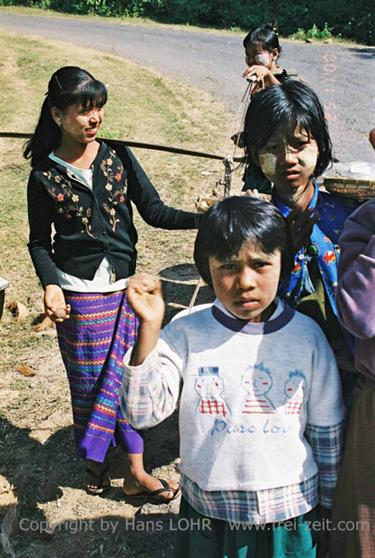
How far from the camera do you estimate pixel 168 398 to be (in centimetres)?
172

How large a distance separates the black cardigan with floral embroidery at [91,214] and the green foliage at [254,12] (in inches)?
546

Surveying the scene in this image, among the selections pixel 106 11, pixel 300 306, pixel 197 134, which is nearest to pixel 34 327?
pixel 300 306

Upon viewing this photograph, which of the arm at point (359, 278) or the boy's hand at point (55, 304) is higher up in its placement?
the arm at point (359, 278)

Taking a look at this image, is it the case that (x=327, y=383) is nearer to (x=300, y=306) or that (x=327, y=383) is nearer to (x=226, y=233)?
(x=300, y=306)

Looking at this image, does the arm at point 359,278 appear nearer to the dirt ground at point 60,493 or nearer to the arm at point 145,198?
the arm at point 145,198

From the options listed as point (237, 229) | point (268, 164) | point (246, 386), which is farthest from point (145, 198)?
point (246, 386)

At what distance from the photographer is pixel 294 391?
1758mm

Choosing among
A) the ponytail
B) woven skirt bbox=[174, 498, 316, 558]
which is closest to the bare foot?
woven skirt bbox=[174, 498, 316, 558]

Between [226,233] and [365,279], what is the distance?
350 millimetres

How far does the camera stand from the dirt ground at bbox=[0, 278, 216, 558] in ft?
9.12

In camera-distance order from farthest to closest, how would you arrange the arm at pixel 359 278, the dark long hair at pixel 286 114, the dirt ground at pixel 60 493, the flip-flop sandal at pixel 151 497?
the flip-flop sandal at pixel 151 497, the dirt ground at pixel 60 493, the dark long hair at pixel 286 114, the arm at pixel 359 278

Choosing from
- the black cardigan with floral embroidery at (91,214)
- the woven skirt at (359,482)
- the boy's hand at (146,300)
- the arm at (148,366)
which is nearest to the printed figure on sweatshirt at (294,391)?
the woven skirt at (359,482)

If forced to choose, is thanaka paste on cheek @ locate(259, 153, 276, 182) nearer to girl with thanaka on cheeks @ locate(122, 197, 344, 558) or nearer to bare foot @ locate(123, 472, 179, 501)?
girl with thanaka on cheeks @ locate(122, 197, 344, 558)

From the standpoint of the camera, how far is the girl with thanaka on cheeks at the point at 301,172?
2.00 meters
